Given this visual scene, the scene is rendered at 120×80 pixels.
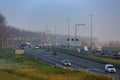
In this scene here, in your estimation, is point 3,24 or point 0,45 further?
point 3,24

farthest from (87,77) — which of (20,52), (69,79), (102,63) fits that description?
(20,52)

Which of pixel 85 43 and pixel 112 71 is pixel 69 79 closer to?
pixel 112 71

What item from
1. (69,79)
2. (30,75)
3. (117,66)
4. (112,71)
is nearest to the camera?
(69,79)

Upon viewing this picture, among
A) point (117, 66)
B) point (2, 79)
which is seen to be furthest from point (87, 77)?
point (117, 66)

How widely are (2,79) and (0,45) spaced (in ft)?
400

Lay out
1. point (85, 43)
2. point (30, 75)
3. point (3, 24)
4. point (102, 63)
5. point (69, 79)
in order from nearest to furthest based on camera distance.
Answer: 1. point (69, 79)
2. point (30, 75)
3. point (102, 63)
4. point (3, 24)
5. point (85, 43)

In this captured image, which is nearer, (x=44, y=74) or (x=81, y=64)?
(x=44, y=74)

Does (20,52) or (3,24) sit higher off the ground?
(3,24)

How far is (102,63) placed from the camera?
78375 mm

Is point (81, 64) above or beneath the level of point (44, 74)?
above

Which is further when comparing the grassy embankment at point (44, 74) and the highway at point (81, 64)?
the highway at point (81, 64)

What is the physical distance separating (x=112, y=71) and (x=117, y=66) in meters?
9.21

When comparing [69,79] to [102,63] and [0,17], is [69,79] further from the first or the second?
[0,17]

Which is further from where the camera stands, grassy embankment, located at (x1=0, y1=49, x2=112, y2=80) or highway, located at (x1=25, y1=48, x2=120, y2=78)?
highway, located at (x1=25, y1=48, x2=120, y2=78)
